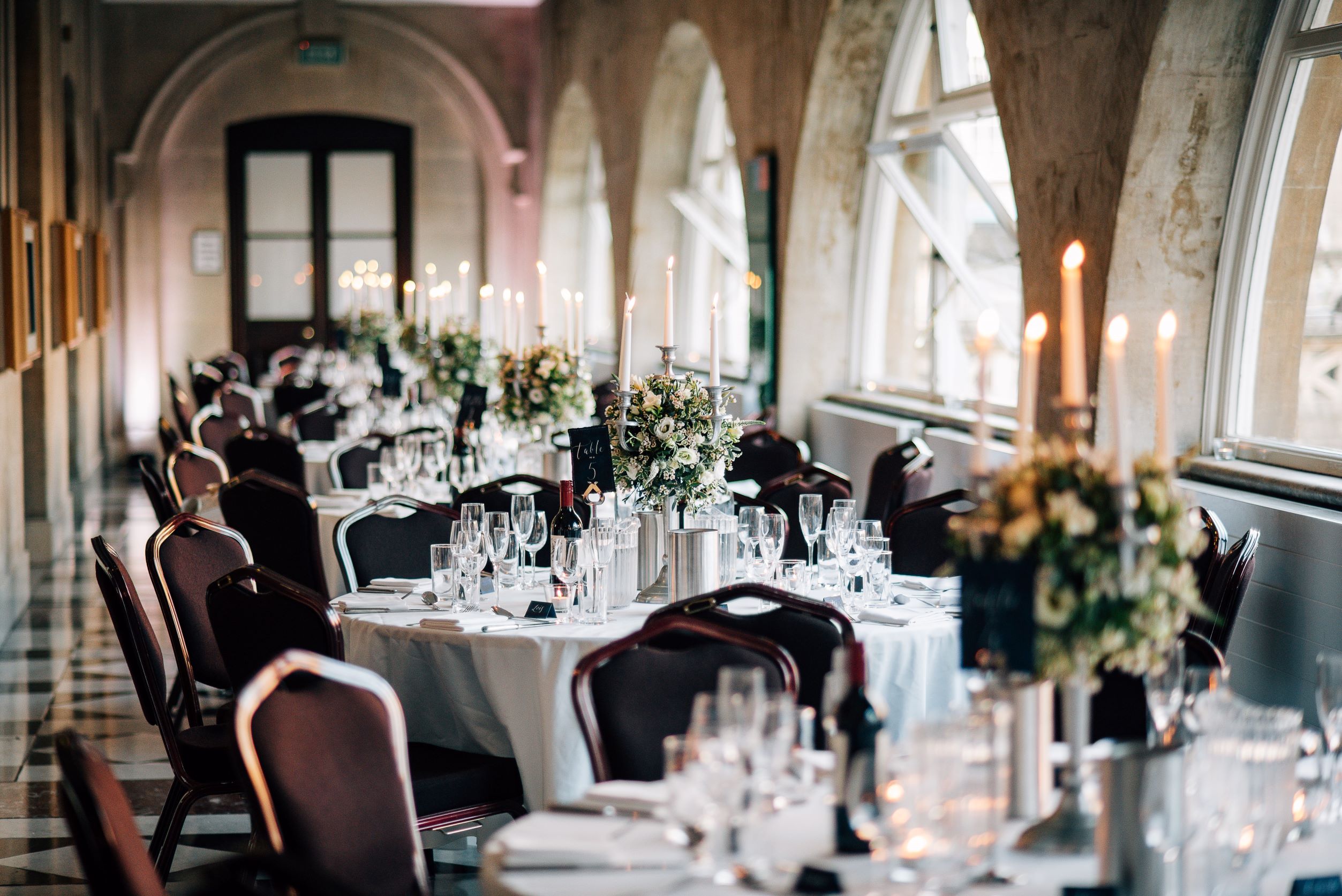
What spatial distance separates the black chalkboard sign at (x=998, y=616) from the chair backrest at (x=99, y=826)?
1207 millimetres

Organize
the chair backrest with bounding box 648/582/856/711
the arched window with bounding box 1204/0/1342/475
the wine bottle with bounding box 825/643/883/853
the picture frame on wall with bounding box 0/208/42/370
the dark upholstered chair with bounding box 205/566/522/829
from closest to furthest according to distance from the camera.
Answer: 1. the wine bottle with bounding box 825/643/883/853
2. the chair backrest with bounding box 648/582/856/711
3. the dark upholstered chair with bounding box 205/566/522/829
4. the arched window with bounding box 1204/0/1342/475
5. the picture frame on wall with bounding box 0/208/42/370

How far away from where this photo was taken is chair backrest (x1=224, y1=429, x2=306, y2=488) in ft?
22.1

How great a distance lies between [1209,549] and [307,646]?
241cm

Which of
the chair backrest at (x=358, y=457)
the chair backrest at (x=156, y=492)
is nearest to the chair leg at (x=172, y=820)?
the chair backrest at (x=156, y=492)

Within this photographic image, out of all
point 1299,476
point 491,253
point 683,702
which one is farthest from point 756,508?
point 491,253

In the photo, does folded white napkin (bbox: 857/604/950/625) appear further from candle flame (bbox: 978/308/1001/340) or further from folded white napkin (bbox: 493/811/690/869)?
folded white napkin (bbox: 493/811/690/869)

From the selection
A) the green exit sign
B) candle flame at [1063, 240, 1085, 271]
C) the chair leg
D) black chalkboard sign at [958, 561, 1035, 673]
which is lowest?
the chair leg

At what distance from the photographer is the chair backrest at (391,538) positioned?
4492 millimetres

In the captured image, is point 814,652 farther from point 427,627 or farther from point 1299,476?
point 1299,476

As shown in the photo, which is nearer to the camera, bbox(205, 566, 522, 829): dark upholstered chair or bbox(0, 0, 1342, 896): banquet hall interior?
bbox(0, 0, 1342, 896): banquet hall interior

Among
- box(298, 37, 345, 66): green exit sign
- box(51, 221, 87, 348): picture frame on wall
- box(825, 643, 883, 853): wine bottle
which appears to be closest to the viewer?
box(825, 643, 883, 853): wine bottle

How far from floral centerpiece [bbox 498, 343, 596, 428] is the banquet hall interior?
0.07 ft

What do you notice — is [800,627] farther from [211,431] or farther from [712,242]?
[712,242]

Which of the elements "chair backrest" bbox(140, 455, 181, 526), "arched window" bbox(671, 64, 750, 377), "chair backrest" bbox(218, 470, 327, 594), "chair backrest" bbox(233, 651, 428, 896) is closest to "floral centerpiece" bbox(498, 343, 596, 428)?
"chair backrest" bbox(218, 470, 327, 594)
